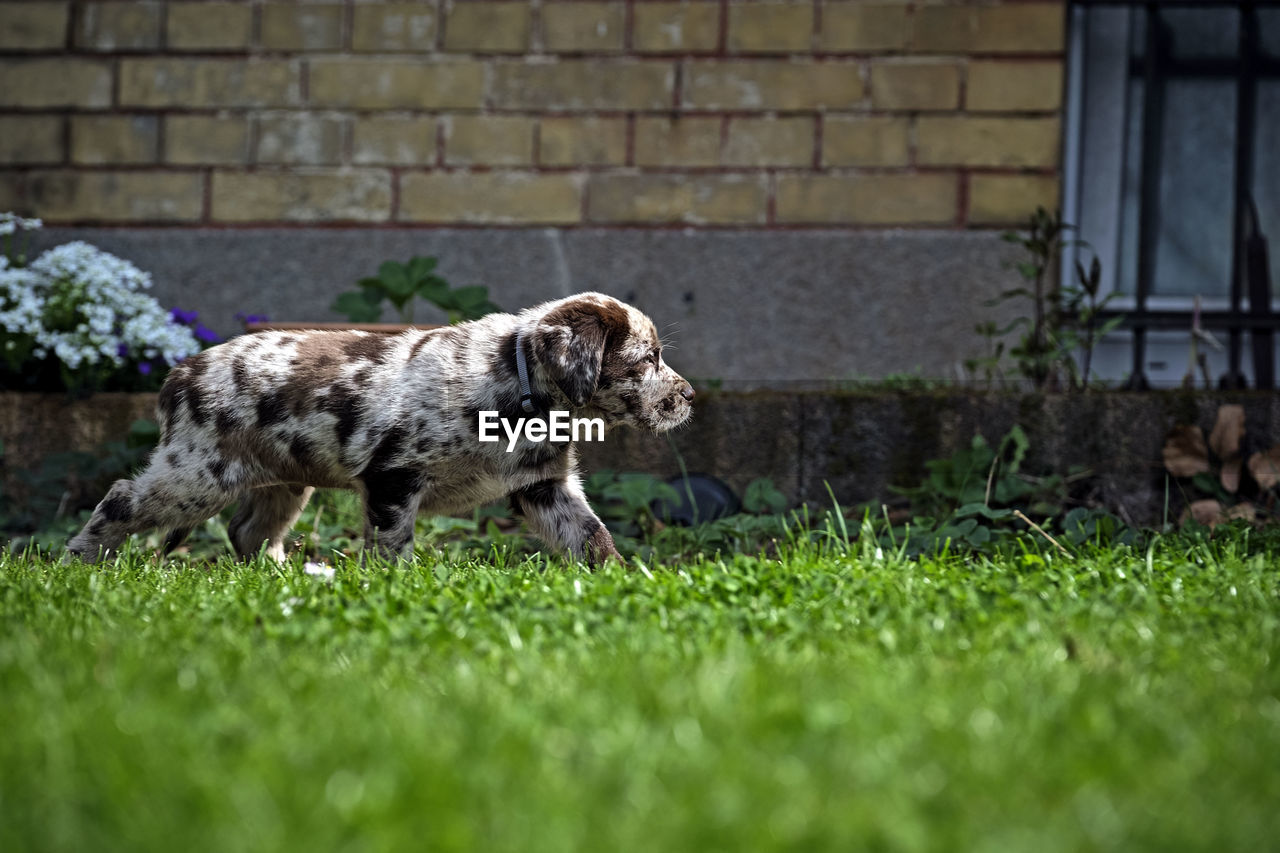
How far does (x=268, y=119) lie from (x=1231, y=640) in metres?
5.69

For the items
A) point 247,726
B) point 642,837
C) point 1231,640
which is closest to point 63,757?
point 247,726

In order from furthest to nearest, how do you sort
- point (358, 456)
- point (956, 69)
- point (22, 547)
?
point (956, 69) < point (22, 547) < point (358, 456)

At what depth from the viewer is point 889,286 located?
658cm

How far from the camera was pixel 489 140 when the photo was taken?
21.9 feet

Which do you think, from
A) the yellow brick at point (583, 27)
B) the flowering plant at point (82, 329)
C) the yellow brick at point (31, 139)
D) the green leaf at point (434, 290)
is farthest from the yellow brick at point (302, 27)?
the green leaf at point (434, 290)

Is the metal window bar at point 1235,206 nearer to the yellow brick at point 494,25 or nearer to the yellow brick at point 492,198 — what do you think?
the yellow brick at point 492,198

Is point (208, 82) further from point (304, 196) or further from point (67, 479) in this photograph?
point (67, 479)

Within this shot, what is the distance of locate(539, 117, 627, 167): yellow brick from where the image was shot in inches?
261

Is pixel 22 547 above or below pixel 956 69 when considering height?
below

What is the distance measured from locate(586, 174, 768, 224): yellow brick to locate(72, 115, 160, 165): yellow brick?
249cm

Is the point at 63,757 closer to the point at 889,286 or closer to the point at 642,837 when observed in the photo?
the point at 642,837

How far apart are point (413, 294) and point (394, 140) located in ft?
4.45

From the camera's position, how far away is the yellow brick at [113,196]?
6762 millimetres

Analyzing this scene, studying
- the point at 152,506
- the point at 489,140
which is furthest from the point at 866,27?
the point at 152,506
